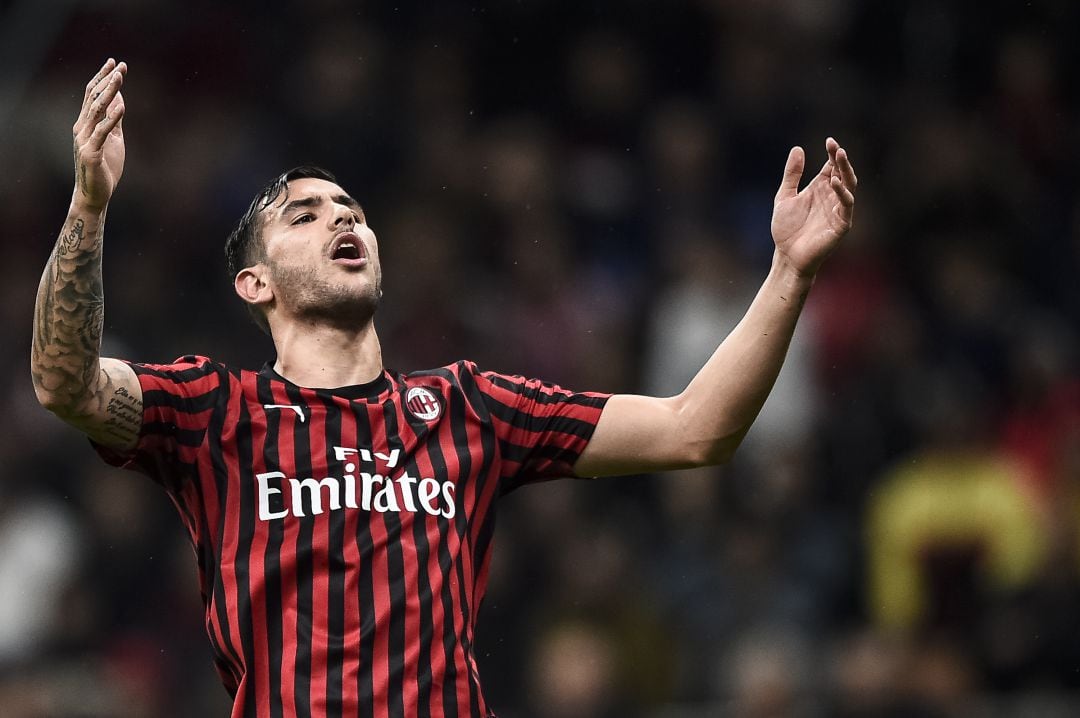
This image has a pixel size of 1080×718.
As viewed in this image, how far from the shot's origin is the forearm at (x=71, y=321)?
369 centimetres

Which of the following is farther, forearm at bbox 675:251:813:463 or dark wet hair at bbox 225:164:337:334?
dark wet hair at bbox 225:164:337:334

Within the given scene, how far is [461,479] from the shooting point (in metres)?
3.96

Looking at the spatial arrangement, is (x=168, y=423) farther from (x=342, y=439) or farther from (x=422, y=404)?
(x=422, y=404)

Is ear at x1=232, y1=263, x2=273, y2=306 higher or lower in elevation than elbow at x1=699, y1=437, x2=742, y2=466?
higher

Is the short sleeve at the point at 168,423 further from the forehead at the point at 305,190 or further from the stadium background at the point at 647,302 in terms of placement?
the stadium background at the point at 647,302

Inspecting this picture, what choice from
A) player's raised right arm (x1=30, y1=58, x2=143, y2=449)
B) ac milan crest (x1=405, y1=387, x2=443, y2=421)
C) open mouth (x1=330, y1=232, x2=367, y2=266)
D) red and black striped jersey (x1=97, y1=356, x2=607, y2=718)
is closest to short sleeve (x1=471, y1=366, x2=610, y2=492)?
A: red and black striped jersey (x1=97, y1=356, x2=607, y2=718)

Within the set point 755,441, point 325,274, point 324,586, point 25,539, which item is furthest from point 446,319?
point 324,586

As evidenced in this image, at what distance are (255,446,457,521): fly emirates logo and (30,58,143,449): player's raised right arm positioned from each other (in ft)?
1.16

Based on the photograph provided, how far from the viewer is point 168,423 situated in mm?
3881

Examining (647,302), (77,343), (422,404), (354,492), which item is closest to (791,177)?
(422,404)

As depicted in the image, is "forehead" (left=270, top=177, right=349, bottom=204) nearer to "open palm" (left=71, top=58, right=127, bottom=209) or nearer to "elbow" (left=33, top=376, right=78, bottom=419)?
"open palm" (left=71, top=58, right=127, bottom=209)

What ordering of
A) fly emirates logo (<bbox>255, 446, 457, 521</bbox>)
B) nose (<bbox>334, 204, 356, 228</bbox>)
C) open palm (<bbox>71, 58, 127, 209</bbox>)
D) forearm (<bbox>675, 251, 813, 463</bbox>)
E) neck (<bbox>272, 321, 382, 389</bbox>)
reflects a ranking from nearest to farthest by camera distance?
open palm (<bbox>71, 58, 127, 209</bbox>) < fly emirates logo (<bbox>255, 446, 457, 521</bbox>) < forearm (<bbox>675, 251, 813, 463</bbox>) < neck (<bbox>272, 321, 382, 389</bbox>) < nose (<bbox>334, 204, 356, 228</bbox>)

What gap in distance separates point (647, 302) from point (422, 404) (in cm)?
434

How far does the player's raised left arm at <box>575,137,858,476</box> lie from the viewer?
392cm
